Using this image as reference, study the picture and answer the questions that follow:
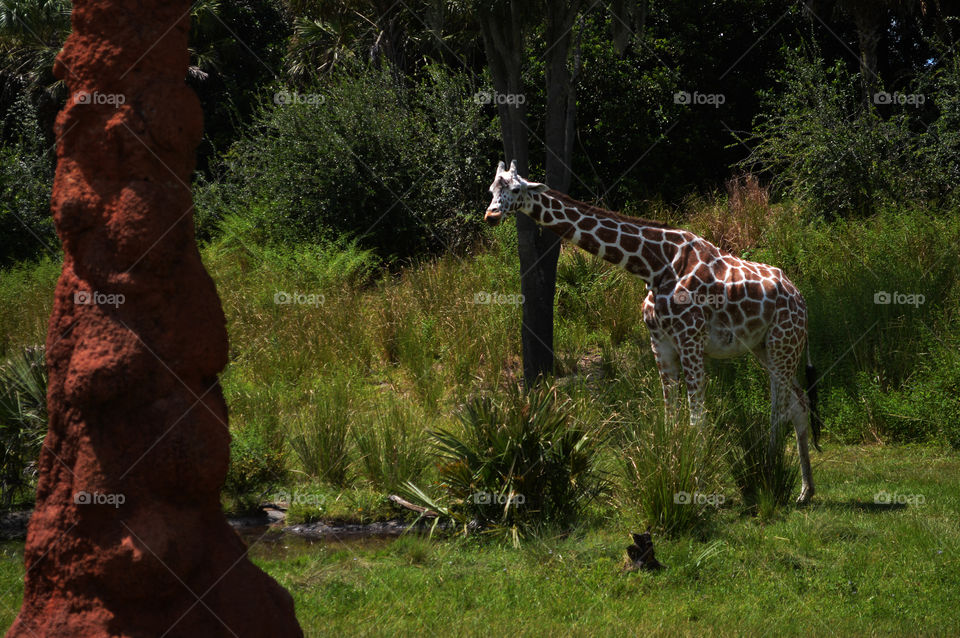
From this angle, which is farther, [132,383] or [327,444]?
[327,444]

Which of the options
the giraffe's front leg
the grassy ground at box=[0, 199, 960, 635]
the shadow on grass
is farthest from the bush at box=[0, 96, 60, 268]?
the shadow on grass

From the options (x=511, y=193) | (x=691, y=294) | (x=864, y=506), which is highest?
(x=511, y=193)

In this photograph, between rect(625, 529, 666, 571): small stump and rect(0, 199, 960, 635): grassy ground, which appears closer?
rect(0, 199, 960, 635): grassy ground

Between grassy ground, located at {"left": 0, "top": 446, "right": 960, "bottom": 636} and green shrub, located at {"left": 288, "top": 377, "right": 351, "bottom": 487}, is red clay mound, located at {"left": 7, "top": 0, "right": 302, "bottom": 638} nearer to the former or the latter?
grassy ground, located at {"left": 0, "top": 446, "right": 960, "bottom": 636}

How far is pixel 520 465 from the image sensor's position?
24.3 feet

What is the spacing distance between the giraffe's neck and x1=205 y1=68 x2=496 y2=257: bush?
28.0 feet

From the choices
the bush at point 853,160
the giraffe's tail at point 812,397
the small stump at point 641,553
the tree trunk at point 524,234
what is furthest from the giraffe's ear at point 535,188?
the bush at point 853,160

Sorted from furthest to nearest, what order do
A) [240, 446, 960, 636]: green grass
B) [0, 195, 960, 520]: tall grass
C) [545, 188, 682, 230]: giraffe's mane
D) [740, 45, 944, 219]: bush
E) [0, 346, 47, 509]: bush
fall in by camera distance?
[740, 45, 944, 219]: bush, [0, 195, 960, 520]: tall grass, [545, 188, 682, 230]: giraffe's mane, [0, 346, 47, 509]: bush, [240, 446, 960, 636]: green grass

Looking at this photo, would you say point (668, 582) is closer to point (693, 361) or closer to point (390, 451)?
point (693, 361)

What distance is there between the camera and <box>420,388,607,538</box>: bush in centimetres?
737

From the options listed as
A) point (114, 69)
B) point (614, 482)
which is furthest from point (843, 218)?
point (114, 69)

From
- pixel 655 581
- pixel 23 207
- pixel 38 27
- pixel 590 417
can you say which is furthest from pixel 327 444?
pixel 38 27

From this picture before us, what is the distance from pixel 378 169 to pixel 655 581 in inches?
510

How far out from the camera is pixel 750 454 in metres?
7.87
